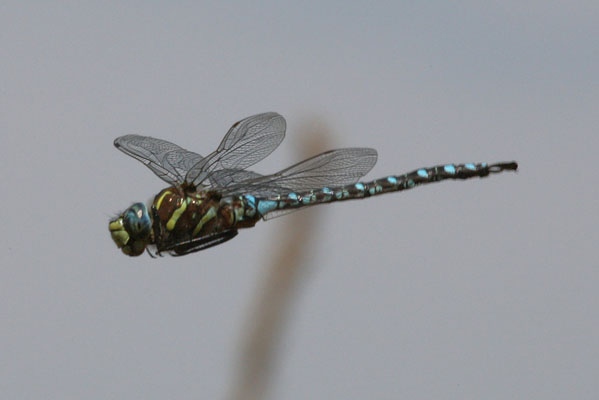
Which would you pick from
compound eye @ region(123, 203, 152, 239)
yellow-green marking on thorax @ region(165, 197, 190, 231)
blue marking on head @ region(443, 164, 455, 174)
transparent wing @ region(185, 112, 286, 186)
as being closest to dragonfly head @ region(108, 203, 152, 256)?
compound eye @ region(123, 203, 152, 239)

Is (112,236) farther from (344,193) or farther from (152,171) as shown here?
(344,193)

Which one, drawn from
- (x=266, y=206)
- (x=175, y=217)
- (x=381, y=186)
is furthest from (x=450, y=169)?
(x=175, y=217)

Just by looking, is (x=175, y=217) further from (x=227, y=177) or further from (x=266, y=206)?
(x=266, y=206)

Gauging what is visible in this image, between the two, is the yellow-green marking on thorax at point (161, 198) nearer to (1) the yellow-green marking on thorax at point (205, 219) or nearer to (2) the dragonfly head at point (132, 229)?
(2) the dragonfly head at point (132, 229)

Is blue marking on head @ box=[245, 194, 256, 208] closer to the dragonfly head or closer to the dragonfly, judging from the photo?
the dragonfly

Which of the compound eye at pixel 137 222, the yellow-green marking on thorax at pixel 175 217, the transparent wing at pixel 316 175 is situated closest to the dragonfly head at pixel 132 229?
the compound eye at pixel 137 222

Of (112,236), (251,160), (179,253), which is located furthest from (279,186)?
(112,236)
